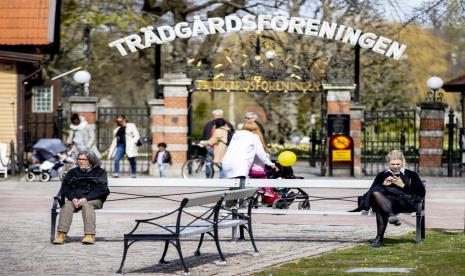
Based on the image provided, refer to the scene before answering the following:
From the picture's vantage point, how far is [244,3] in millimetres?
44406

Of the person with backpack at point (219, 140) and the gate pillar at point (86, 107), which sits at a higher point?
the gate pillar at point (86, 107)

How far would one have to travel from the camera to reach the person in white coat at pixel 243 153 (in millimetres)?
17516

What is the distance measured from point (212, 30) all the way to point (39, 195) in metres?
9.57

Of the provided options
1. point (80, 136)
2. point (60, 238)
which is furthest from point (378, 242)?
point (80, 136)

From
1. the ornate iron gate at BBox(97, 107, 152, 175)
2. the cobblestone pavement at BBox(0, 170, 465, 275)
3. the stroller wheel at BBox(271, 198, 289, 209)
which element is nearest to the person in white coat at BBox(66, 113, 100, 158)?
the ornate iron gate at BBox(97, 107, 152, 175)

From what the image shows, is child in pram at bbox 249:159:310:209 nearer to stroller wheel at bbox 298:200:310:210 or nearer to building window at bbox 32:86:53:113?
stroller wheel at bbox 298:200:310:210

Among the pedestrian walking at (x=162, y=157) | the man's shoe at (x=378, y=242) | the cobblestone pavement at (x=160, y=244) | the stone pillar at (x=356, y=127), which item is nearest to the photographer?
the cobblestone pavement at (x=160, y=244)

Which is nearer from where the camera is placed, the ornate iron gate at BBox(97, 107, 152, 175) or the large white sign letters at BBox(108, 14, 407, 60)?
the large white sign letters at BBox(108, 14, 407, 60)

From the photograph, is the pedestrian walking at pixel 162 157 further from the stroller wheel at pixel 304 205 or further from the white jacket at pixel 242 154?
the white jacket at pixel 242 154

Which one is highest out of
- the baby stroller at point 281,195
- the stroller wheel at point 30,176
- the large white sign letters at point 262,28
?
the large white sign letters at point 262,28

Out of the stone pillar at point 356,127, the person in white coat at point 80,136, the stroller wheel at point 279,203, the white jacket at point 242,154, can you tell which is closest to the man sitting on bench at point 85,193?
the white jacket at point 242,154

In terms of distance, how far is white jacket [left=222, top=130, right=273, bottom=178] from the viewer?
17516 mm

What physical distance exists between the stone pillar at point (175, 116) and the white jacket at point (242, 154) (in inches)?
546

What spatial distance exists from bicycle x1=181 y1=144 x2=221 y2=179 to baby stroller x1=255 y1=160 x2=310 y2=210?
9835mm
